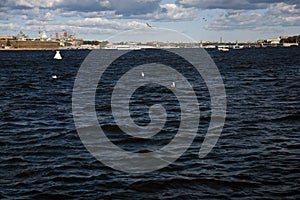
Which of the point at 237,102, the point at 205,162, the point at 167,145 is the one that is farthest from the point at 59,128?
the point at 237,102

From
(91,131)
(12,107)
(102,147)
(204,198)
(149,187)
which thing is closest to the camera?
(204,198)

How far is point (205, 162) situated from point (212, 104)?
49.1 feet

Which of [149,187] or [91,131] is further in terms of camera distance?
[91,131]

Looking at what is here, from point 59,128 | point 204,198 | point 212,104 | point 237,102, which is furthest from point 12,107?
point 204,198

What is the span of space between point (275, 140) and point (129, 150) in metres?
6.50

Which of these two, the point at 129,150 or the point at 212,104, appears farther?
the point at 212,104

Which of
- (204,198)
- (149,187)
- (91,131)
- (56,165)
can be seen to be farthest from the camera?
(91,131)

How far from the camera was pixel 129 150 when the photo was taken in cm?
1817

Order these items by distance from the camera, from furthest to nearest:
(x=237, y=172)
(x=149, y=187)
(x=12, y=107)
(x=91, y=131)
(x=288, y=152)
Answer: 1. (x=12, y=107)
2. (x=91, y=131)
3. (x=288, y=152)
4. (x=237, y=172)
5. (x=149, y=187)

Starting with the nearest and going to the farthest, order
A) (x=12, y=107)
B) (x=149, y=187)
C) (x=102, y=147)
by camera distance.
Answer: (x=149, y=187)
(x=102, y=147)
(x=12, y=107)

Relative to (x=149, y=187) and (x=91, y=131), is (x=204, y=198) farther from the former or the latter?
(x=91, y=131)

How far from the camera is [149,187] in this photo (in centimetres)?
→ 1369

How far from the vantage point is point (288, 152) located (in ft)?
57.2

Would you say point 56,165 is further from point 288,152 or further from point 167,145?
point 288,152
